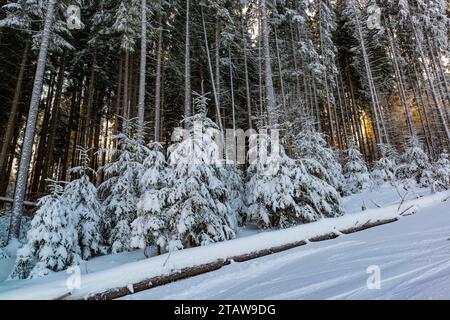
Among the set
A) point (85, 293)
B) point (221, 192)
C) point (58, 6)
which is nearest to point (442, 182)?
point (221, 192)

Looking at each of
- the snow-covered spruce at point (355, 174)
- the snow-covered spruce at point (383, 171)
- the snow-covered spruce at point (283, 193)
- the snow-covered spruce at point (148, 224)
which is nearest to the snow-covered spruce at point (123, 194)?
the snow-covered spruce at point (148, 224)

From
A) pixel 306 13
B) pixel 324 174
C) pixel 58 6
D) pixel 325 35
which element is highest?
pixel 306 13

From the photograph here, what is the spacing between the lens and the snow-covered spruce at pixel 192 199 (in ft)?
21.0

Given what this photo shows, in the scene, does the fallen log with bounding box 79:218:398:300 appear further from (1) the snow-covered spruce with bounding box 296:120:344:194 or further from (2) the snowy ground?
(1) the snow-covered spruce with bounding box 296:120:344:194

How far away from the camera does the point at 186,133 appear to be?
7.14 m

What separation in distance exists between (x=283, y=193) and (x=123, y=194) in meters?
4.72

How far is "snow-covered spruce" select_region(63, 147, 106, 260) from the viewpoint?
7273 mm

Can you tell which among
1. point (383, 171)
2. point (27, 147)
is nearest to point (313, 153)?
point (383, 171)

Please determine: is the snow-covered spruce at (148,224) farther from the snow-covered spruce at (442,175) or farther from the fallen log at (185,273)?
the snow-covered spruce at (442,175)

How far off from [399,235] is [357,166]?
30.2 ft

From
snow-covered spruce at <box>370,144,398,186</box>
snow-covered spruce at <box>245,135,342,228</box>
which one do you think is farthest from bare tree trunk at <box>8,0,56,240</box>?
snow-covered spruce at <box>370,144,398,186</box>

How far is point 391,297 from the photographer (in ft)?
8.67

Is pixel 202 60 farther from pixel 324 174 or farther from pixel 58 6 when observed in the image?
pixel 324 174

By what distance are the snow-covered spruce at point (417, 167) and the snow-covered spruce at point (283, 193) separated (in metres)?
5.71
